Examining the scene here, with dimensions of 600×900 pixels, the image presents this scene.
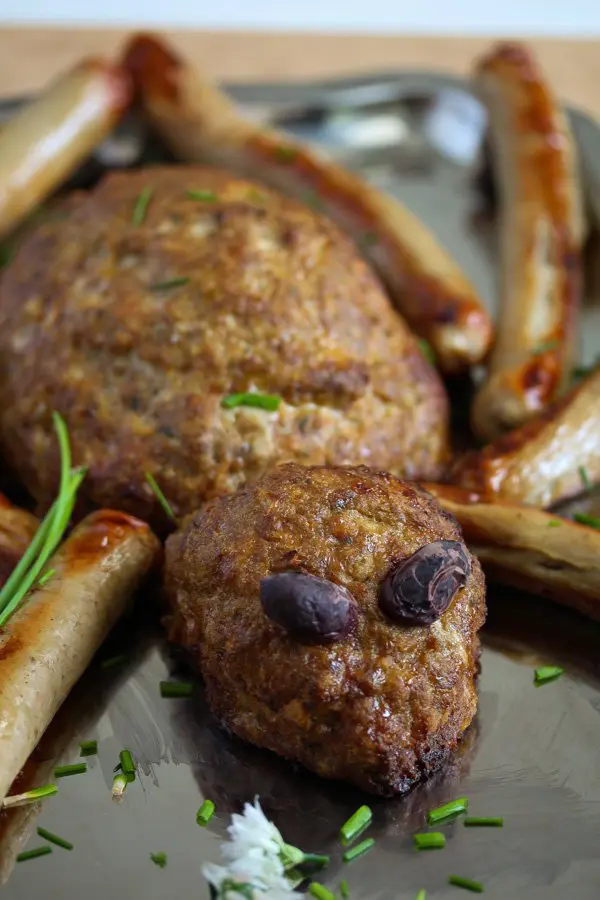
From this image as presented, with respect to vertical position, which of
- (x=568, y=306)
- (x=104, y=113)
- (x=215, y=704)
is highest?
(x=104, y=113)

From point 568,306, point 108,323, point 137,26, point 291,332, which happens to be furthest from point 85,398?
point 137,26

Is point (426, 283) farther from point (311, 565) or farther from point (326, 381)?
point (311, 565)

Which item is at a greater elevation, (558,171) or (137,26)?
(137,26)

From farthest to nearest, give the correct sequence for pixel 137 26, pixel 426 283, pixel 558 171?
pixel 137 26, pixel 558 171, pixel 426 283

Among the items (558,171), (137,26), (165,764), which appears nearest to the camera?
(165,764)

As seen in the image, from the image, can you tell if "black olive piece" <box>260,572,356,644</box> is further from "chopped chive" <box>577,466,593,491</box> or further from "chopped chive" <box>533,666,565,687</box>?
"chopped chive" <box>577,466,593,491</box>

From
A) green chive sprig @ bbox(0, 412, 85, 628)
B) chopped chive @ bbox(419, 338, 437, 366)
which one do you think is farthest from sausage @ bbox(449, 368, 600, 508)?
green chive sprig @ bbox(0, 412, 85, 628)

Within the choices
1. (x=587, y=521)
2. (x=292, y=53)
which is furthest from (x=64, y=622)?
(x=292, y=53)

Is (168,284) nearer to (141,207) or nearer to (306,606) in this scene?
(141,207)
